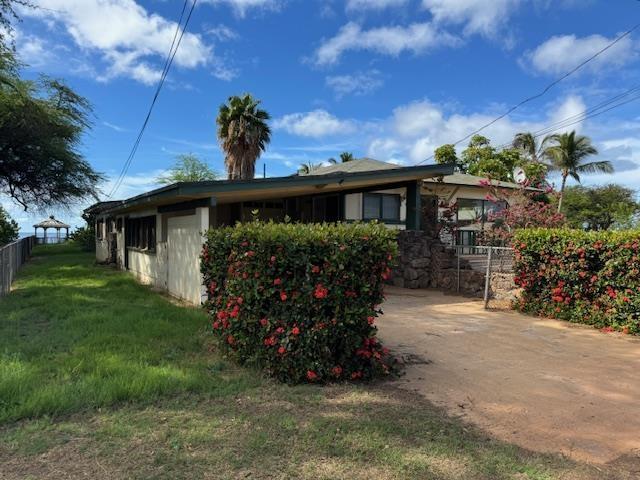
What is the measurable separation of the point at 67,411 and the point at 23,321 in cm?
468

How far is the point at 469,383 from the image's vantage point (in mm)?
4859

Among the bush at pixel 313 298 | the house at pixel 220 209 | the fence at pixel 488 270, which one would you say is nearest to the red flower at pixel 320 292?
the bush at pixel 313 298

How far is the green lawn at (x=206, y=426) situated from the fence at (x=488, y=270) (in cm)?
663

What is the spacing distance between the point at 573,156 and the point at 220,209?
86.9ft

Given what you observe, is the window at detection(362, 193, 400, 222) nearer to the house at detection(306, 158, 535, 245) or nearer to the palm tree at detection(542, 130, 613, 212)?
the house at detection(306, 158, 535, 245)

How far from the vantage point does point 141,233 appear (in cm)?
1488

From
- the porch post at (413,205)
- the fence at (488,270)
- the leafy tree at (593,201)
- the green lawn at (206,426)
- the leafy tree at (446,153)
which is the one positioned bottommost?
the green lawn at (206,426)

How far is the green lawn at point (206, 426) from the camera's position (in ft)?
9.66

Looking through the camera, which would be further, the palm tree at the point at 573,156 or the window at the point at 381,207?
the palm tree at the point at 573,156

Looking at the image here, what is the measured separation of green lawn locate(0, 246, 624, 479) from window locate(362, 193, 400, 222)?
10.5 m

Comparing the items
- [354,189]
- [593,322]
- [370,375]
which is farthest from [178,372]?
[354,189]

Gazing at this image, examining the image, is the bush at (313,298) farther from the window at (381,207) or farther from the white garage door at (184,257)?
the window at (381,207)

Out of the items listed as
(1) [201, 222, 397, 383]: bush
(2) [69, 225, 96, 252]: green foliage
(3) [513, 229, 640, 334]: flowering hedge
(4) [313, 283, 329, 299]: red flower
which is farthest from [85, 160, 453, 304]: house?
(2) [69, 225, 96, 252]: green foliage

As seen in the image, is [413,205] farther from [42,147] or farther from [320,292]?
[42,147]
